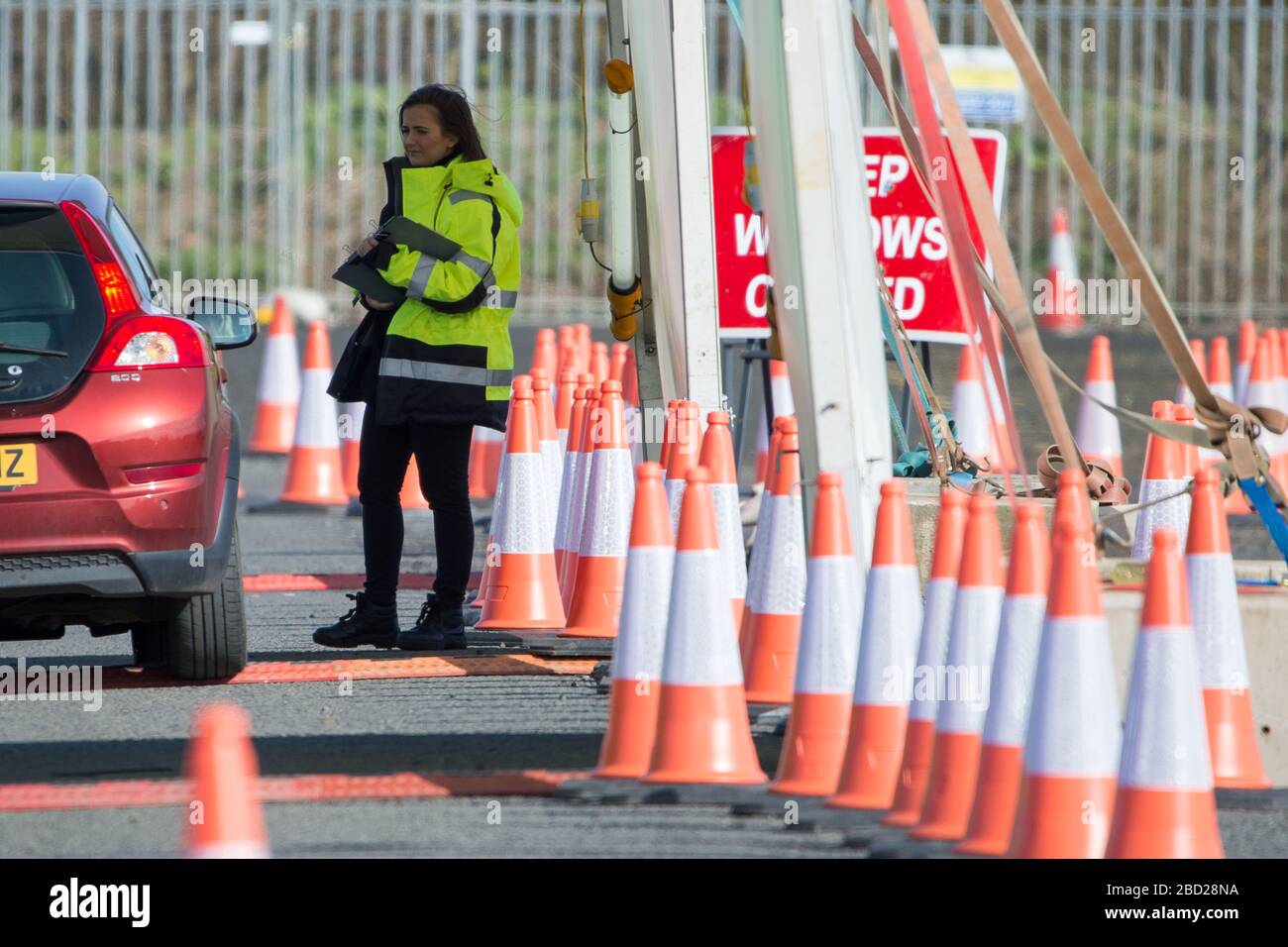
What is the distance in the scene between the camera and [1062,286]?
22172 mm

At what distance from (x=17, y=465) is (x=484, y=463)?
24.3 feet

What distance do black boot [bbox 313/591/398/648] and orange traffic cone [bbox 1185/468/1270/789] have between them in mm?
3439

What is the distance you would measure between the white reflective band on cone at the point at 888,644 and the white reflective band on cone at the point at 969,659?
0.63 ft

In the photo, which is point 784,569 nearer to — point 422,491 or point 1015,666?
point 1015,666

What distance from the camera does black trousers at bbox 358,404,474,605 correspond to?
27.6 feet

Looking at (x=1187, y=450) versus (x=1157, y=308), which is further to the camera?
(x=1187, y=450)

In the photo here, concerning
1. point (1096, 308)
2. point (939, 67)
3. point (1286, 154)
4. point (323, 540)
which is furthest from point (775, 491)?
point (1286, 154)

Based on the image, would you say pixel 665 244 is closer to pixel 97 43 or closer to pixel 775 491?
pixel 775 491

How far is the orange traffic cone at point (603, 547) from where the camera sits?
27.8ft

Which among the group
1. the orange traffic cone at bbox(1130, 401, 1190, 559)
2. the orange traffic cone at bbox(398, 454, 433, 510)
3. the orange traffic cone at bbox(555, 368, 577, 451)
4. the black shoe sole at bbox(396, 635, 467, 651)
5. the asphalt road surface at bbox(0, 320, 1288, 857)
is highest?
the orange traffic cone at bbox(555, 368, 577, 451)

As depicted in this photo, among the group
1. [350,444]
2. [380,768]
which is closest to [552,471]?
[380,768]

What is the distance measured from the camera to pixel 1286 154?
25734 mm

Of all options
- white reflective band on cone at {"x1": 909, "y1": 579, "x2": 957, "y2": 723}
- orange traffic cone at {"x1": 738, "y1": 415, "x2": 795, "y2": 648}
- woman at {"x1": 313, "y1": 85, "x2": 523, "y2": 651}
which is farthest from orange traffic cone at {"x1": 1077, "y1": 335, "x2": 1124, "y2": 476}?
white reflective band on cone at {"x1": 909, "y1": 579, "x2": 957, "y2": 723}

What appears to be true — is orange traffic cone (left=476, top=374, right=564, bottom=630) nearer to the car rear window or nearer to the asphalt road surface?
the asphalt road surface
